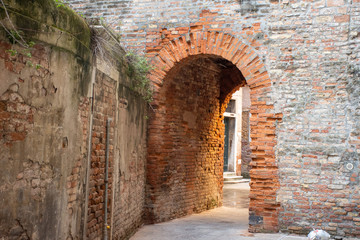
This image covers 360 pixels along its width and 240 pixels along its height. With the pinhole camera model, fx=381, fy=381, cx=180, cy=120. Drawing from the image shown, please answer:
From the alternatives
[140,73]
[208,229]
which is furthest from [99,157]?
[208,229]

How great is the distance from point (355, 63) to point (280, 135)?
5.51 ft

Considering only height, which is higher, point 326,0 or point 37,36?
point 326,0

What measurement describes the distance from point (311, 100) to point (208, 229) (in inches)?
113

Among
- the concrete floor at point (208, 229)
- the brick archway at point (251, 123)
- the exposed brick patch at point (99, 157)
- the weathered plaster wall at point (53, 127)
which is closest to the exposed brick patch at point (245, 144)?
the concrete floor at point (208, 229)

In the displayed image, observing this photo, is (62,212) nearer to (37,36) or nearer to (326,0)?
(37,36)

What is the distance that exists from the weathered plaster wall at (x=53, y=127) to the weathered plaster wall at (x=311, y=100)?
111 inches

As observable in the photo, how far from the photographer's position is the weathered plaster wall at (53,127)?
3023mm

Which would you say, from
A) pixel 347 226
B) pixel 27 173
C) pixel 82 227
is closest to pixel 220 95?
pixel 347 226

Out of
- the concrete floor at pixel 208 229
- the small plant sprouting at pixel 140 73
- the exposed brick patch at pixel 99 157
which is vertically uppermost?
the small plant sprouting at pixel 140 73

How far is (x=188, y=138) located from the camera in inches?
325

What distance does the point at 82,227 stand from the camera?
4203mm

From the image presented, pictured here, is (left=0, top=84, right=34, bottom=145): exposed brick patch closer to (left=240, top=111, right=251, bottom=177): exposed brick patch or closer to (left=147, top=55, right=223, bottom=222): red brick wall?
(left=147, top=55, right=223, bottom=222): red brick wall

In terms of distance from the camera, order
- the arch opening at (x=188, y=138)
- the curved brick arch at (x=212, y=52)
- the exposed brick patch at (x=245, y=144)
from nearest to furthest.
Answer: the curved brick arch at (x=212, y=52), the arch opening at (x=188, y=138), the exposed brick patch at (x=245, y=144)

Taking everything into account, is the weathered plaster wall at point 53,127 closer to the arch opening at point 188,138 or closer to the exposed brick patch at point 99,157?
the exposed brick patch at point 99,157
